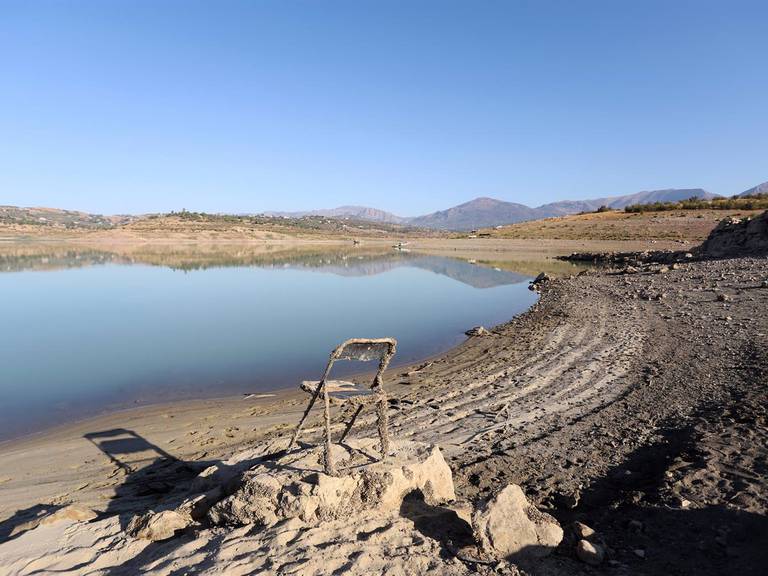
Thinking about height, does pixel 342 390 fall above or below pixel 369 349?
below

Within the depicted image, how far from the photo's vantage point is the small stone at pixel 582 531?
180 inches

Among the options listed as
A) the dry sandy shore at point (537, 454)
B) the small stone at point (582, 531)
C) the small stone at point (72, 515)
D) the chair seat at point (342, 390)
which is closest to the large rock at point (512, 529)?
the dry sandy shore at point (537, 454)

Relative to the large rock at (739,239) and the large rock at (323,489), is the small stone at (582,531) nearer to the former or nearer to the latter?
the large rock at (323,489)

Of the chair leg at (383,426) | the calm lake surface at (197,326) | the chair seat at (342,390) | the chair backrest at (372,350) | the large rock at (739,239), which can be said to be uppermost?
the large rock at (739,239)

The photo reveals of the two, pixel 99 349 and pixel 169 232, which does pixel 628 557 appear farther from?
pixel 169 232

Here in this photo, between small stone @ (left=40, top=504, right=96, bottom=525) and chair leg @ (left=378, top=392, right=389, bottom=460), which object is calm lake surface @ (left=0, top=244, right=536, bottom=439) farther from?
chair leg @ (left=378, top=392, right=389, bottom=460)

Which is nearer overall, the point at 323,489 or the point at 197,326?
the point at 323,489

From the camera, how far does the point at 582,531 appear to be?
4590mm

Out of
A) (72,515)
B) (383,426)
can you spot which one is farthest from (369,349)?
(72,515)

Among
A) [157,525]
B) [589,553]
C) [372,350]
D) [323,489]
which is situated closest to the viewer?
[589,553]

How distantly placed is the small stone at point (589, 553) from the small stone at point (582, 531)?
282mm

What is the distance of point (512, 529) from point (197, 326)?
1763cm

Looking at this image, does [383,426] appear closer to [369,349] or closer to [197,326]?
[369,349]

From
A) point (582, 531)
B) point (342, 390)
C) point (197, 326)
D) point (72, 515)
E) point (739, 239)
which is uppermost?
point (739, 239)
